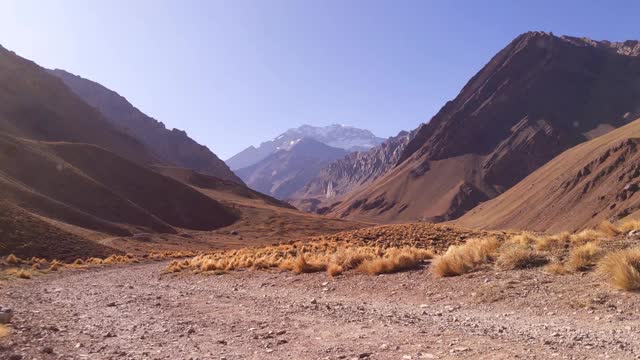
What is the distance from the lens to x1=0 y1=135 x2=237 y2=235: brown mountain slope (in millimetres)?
73250

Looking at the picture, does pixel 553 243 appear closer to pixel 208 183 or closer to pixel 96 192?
pixel 96 192

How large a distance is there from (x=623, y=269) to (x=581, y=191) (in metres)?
122

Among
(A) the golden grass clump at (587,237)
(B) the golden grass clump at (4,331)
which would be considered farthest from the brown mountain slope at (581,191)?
(B) the golden grass clump at (4,331)

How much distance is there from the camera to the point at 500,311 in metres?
11.3

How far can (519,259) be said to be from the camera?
14508 mm

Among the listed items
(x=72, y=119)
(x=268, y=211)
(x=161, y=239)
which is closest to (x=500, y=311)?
(x=161, y=239)

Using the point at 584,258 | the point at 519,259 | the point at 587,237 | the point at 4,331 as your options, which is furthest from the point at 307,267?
the point at 4,331

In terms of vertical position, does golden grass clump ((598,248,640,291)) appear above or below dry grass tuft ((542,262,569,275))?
above

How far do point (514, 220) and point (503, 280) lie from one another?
5055 inches

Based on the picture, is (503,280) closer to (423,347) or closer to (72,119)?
(423,347)

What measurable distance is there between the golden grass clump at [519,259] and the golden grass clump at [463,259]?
78 cm

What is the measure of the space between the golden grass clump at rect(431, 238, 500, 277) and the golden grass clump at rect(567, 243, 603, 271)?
2.76m

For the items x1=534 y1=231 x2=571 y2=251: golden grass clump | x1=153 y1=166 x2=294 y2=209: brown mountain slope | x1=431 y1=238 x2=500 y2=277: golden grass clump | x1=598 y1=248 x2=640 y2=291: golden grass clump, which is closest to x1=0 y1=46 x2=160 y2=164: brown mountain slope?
x1=153 y1=166 x2=294 y2=209: brown mountain slope

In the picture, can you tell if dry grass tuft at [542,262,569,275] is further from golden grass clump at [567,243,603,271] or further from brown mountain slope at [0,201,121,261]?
brown mountain slope at [0,201,121,261]
